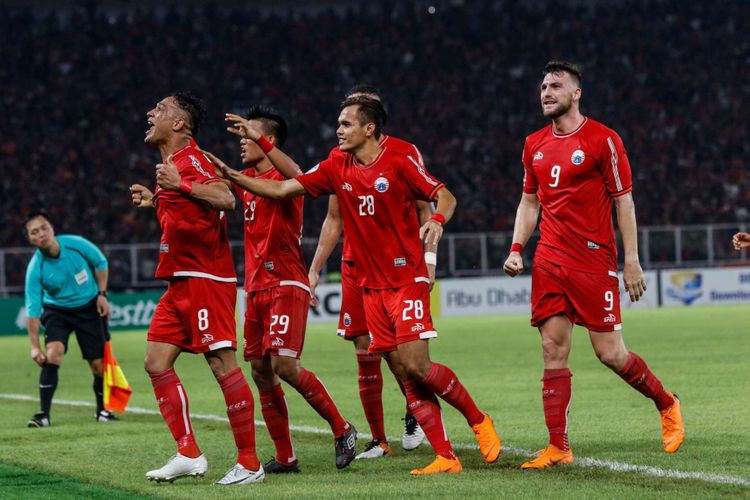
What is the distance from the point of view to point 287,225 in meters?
7.95

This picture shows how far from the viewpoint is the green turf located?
681 centimetres

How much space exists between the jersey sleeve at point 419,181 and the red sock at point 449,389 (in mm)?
1039

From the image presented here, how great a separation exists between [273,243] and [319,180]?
2.03 feet

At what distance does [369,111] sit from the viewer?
7.55 m

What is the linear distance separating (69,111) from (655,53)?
62.6ft

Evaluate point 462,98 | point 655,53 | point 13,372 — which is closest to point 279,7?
point 462,98

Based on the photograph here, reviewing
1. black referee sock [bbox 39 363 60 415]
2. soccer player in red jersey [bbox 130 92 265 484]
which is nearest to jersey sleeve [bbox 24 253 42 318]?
black referee sock [bbox 39 363 60 415]

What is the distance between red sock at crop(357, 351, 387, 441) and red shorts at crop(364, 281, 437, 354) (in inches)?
42.1

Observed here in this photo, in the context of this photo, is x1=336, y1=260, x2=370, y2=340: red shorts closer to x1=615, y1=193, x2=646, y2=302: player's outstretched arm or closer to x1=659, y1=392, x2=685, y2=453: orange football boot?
x1=615, y1=193, x2=646, y2=302: player's outstretched arm

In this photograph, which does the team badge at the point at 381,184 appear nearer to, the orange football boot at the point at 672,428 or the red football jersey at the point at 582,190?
the red football jersey at the point at 582,190

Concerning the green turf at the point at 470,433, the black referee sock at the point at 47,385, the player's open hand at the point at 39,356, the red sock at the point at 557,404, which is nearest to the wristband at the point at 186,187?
the green turf at the point at 470,433

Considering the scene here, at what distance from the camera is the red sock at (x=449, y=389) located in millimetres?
7359

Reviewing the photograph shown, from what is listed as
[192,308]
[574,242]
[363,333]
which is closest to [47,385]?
[363,333]

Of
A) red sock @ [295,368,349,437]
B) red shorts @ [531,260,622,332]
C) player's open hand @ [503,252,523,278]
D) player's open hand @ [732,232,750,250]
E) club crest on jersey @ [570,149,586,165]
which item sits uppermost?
club crest on jersey @ [570,149,586,165]
